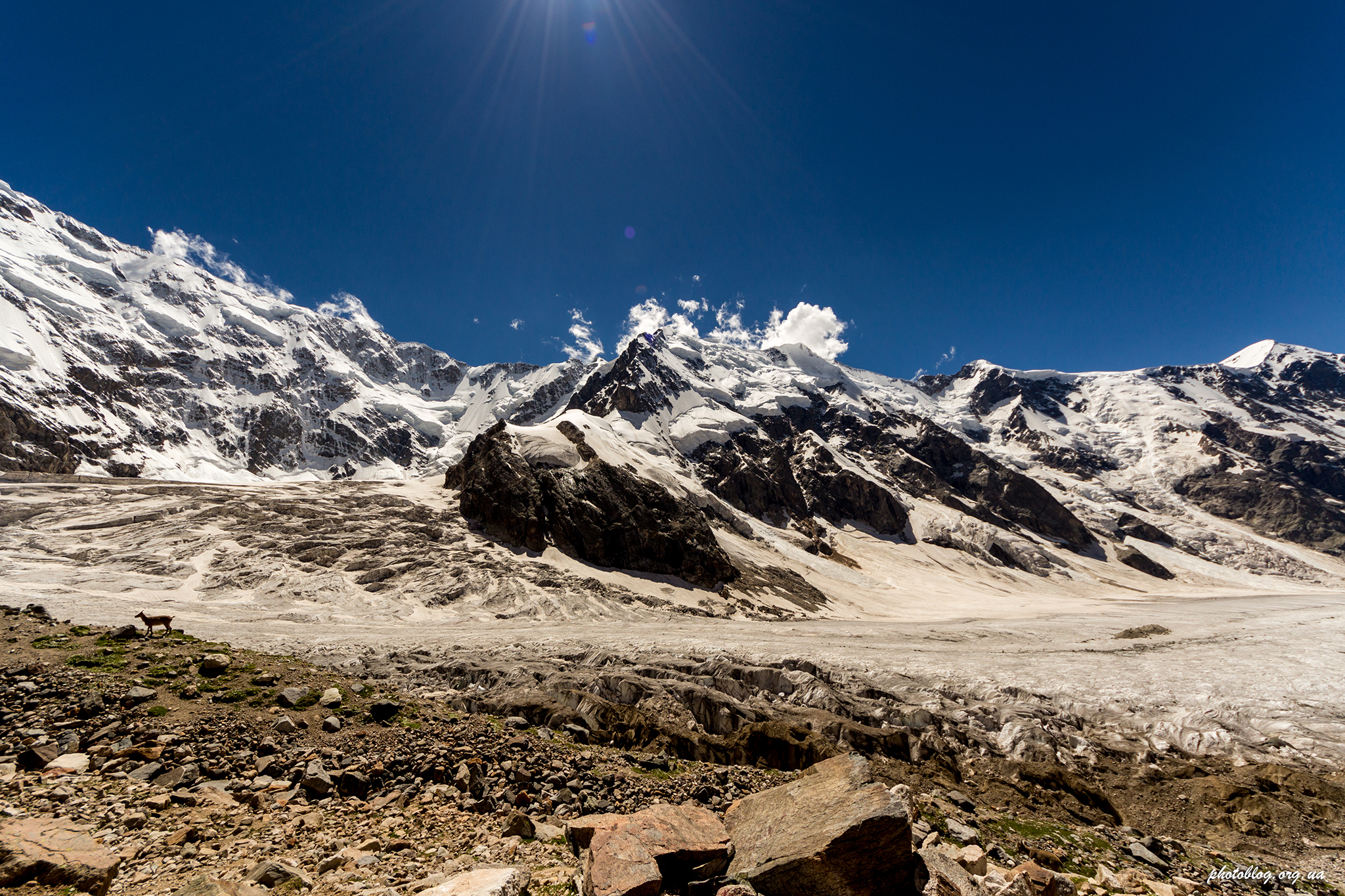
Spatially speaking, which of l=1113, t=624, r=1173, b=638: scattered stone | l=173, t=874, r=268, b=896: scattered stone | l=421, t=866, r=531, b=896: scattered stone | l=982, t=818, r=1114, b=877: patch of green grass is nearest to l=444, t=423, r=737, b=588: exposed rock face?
l=1113, t=624, r=1173, b=638: scattered stone

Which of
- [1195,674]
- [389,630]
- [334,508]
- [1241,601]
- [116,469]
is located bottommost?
[1241,601]

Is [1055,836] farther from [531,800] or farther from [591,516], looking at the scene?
[591,516]

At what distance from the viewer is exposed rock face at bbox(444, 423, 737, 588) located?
3164 inches

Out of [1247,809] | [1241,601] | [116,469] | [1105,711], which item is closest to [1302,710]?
[1105,711]

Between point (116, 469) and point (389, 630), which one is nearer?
point (389, 630)

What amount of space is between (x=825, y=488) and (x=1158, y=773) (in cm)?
15133

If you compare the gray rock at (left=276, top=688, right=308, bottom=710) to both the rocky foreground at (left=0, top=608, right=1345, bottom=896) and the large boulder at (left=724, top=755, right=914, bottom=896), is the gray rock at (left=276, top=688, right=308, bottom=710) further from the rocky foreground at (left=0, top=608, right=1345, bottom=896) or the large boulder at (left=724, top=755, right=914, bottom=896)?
the large boulder at (left=724, top=755, right=914, bottom=896)

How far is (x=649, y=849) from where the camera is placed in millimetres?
7203

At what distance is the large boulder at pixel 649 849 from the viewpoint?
6645 millimetres

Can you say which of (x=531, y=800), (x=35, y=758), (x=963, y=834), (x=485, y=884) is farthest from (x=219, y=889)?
(x=963, y=834)

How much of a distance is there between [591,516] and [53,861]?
79.4 meters

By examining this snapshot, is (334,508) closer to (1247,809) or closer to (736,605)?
(736,605)

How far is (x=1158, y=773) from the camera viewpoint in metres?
18.8

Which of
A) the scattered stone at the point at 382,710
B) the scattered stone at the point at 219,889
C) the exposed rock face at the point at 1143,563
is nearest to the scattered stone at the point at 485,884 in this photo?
the scattered stone at the point at 219,889
